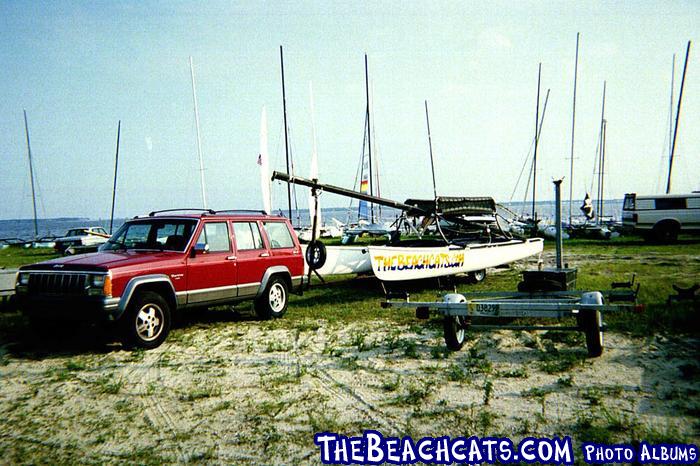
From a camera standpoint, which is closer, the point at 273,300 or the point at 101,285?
the point at 101,285

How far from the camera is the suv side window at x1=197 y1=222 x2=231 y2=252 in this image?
8758mm

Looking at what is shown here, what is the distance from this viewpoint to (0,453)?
4371mm

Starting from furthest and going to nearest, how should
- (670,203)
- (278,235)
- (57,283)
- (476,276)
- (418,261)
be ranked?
(670,203) < (476,276) < (418,261) < (278,235) < (57,283)

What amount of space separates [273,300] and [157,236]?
7.89ft

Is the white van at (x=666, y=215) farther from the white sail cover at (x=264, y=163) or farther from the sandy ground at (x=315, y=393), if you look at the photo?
the sandy ground at (x=315, y=393)

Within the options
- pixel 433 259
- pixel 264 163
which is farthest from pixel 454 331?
pixel 264 163

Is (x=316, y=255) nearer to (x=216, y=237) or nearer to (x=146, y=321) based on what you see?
(x=216, y=237)

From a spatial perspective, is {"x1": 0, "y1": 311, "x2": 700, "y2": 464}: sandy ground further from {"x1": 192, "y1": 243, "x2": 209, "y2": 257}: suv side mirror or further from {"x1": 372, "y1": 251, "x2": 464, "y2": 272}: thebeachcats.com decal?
{"x1": 372, "y1": 251, "x2": 464, "y2": 272}: thebeachcats.com decal

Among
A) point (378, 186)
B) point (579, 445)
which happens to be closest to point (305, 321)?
point (579, 445)

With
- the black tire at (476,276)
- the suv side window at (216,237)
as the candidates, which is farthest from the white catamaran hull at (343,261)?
the suv side window at (216,237)

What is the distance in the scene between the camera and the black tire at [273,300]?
31.4 ft

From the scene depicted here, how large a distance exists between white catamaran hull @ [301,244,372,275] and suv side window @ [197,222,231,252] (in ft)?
14.8

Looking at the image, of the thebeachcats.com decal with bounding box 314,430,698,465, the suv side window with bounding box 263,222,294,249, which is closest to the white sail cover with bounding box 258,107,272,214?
the suv side window with bounding box 263,222,294,249

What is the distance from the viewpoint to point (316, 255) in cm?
1171
